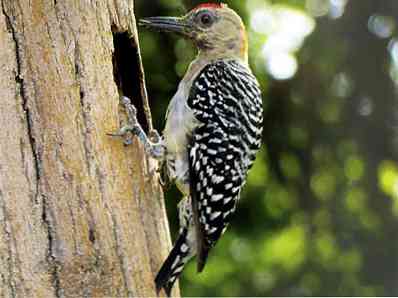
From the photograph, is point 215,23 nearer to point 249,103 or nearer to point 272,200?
point 249,103

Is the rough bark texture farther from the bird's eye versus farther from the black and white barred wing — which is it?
the bird's eye

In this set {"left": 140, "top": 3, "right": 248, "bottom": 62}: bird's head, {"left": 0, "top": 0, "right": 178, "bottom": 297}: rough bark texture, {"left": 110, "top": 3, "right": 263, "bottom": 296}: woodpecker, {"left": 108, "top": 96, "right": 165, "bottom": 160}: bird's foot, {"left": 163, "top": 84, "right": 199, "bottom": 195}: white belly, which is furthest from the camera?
{"left": 140, "top": 3, "right": 248, "bottom": 62}: bird's head

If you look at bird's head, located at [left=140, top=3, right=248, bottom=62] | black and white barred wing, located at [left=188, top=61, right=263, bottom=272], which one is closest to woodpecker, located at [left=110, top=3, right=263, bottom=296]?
black and white barred wing, located at [left=188, top=61, right=263, bottom=272]

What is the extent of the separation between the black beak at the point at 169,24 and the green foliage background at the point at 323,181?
6.59ft

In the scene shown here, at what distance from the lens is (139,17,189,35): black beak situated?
202 inches

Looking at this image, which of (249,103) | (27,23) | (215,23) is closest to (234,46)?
(215,23)

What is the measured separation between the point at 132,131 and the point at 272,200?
11.0 feet

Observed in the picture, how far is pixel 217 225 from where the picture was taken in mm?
4523

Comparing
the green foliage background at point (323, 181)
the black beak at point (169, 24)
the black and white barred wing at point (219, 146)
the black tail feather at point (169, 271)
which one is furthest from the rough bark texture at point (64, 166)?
the green foliage background at point (323, 181)

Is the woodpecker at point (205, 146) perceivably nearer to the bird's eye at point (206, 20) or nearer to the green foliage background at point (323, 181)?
the bird's eye at point (206, 20)

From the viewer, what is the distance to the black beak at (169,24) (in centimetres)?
514

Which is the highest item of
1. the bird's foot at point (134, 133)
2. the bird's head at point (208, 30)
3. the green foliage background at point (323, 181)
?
the bird's head at point (208, 30)

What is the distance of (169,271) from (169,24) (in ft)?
5.40

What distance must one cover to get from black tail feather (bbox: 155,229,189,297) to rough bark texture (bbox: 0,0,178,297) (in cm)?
5
